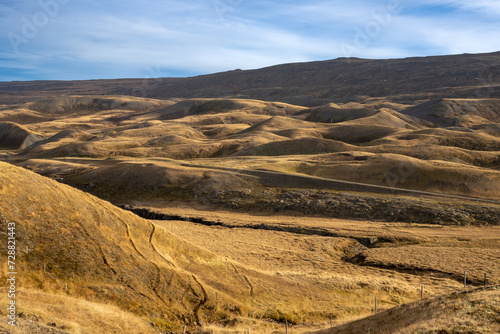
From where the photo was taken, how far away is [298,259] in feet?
91.2

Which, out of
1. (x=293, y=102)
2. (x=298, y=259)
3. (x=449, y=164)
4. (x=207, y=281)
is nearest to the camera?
(x=207, y=281)

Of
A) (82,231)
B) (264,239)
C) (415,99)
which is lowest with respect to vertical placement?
(264,239)

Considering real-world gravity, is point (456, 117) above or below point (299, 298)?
above

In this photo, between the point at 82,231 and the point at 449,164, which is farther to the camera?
the point at 449,164

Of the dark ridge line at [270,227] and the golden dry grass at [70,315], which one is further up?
the golden dry grass at [70,315]

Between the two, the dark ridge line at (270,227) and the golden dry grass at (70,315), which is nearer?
the golden dry grass at (70,315)

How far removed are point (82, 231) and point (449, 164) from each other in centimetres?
4607

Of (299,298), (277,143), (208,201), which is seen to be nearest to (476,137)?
(277,143)

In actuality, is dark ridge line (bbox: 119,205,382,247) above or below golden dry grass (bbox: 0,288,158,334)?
below

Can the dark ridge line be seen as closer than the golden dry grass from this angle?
No

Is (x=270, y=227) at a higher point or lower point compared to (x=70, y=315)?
lower

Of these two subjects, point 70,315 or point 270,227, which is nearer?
point 70,315

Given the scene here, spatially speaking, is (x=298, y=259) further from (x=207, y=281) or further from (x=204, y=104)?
(x=204, y=104)

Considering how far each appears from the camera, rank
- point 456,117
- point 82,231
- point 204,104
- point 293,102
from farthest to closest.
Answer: point 293,102, point 204,104, point 456,117, point 82,231
